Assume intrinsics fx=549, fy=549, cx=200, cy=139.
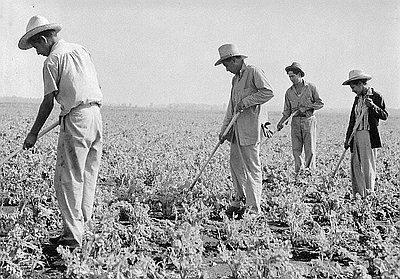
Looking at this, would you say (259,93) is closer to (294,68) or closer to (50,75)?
(50,75)

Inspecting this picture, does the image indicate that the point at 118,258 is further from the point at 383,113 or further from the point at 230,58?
the point at 383,113

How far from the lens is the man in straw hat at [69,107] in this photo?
13.7 feet

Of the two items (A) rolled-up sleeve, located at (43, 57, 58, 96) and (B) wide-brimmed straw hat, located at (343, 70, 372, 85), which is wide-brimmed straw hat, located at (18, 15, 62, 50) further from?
(B) wide-brimmed straw hat, located at (343, 70, 372, 85)

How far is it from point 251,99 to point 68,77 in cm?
203

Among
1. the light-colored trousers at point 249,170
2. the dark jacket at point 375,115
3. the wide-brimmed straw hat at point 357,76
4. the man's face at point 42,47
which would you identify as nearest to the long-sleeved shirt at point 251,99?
the light-colored trousers at point 249,170

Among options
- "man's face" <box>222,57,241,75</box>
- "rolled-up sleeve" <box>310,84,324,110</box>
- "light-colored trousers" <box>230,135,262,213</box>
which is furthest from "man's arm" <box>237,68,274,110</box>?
"rolled-up sleeve" <box>310,84,324,110</box>

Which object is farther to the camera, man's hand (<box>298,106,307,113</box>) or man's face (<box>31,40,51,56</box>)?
man's hand (<box>298,106,307,113</box>)

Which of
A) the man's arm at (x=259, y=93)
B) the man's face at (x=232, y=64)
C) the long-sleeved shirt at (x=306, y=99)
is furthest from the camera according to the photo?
the long-sleeved shirt at (x=306, y=99)

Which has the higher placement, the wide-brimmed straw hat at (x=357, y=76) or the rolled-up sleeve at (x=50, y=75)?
the wide-brimmed straw hat at (x=357, y=76)

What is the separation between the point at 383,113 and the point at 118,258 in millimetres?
4129

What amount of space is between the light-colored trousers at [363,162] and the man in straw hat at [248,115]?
1.44m

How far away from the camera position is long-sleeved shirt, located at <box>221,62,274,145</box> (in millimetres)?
5520

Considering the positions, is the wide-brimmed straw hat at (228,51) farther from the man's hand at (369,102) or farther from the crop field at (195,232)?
the man's hand at (369,102)

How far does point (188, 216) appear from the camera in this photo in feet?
15.7
